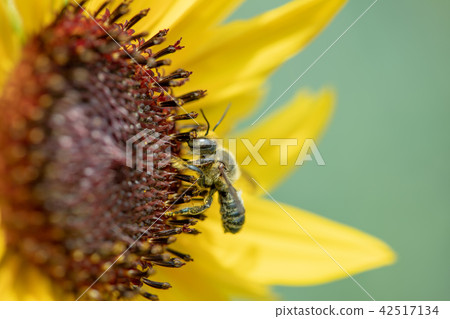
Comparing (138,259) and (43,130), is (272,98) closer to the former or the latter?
(138,259)

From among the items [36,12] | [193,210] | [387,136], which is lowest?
[193,210]

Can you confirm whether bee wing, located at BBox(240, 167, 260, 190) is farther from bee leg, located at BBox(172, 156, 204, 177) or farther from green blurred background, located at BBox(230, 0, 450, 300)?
green blurred background, located at BBox(230, 0, 450, 300)

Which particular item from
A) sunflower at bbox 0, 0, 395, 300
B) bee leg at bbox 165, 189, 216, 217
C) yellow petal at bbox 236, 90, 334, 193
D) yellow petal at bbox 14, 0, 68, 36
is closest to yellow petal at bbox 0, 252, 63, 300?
sunflower at bbox 0, 0, 395, 300

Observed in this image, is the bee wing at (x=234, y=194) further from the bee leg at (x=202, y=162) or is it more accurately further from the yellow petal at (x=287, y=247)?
the yellow petal at (x=287, y=247)

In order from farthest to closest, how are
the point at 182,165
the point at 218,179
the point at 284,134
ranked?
the point at 284,134
the point at 218,179
the point at 182,165

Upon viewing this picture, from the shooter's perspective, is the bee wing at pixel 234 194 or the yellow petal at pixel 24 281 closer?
the yellow petal at pixel 24 281

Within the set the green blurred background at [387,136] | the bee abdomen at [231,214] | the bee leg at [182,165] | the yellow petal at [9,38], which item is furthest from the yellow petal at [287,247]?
the yellow petal at [9,38]

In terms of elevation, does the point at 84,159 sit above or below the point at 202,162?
below

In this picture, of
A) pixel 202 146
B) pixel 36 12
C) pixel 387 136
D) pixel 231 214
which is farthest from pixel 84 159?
pixel 387 136
